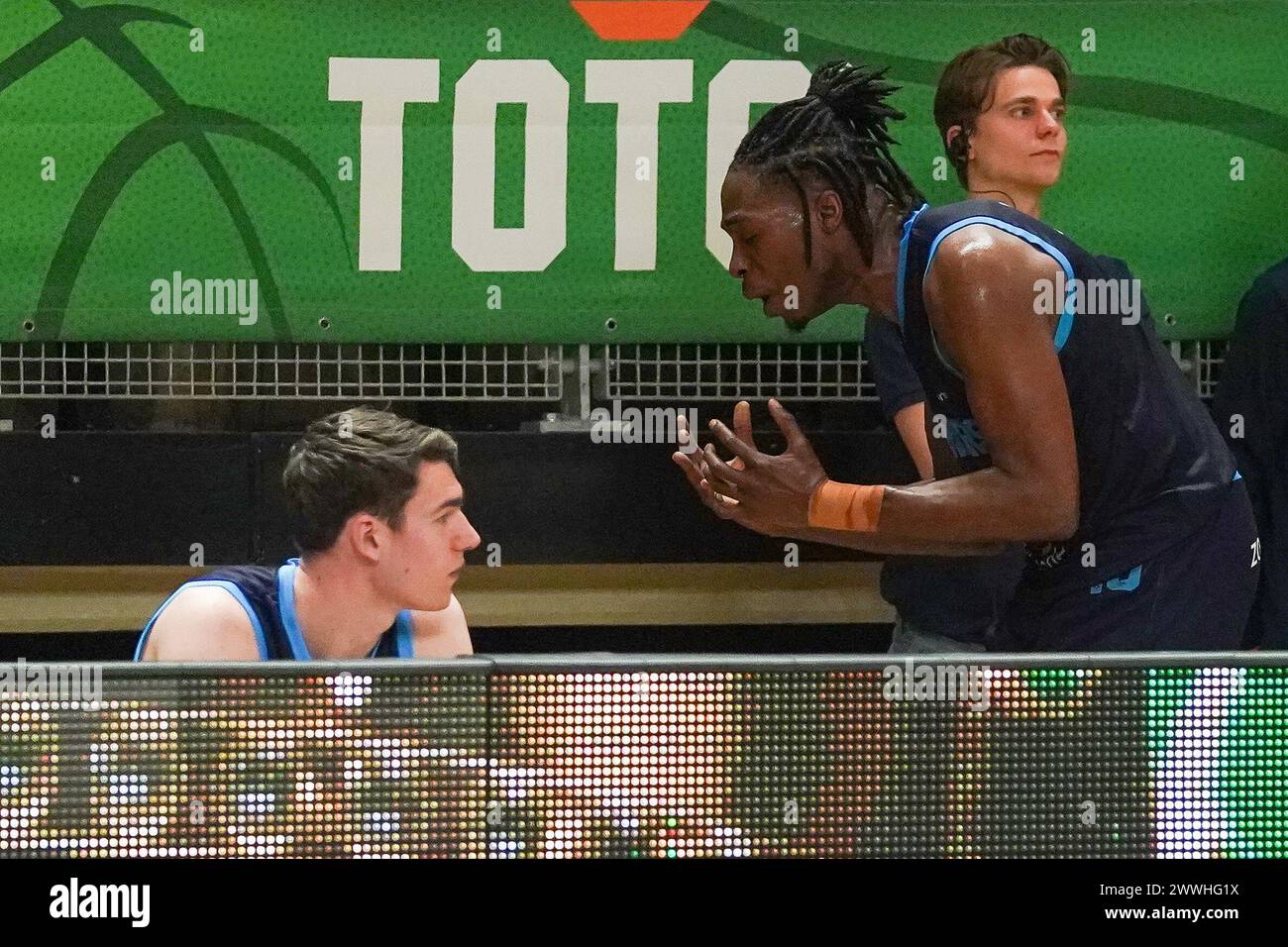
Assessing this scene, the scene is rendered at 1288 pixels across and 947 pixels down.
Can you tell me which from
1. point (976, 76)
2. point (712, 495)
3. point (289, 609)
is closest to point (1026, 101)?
point (976, 76)

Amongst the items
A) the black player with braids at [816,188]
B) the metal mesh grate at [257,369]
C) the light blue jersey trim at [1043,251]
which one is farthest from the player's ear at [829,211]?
the metal mesh grate at [257,369]

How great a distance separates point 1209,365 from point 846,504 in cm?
89

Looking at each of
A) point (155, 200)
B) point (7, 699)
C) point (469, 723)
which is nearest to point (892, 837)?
point (469, 723)

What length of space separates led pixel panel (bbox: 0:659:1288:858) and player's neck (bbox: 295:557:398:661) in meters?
0.39

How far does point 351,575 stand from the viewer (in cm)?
330

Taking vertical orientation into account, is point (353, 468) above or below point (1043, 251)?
below

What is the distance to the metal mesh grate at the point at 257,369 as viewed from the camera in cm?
341

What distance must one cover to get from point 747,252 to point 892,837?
1.24 meters

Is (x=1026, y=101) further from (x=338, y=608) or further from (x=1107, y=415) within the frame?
(x=338, y=608)

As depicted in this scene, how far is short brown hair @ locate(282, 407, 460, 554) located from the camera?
3.32 meters

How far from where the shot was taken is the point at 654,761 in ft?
9.79

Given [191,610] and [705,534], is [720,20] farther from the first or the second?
[191,610]

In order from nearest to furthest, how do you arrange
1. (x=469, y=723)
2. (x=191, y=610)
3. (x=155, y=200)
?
(x=469, y=723)
(x=191, y=610)
(x=155, y=200)

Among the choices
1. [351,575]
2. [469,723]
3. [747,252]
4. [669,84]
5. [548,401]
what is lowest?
[469,723]
